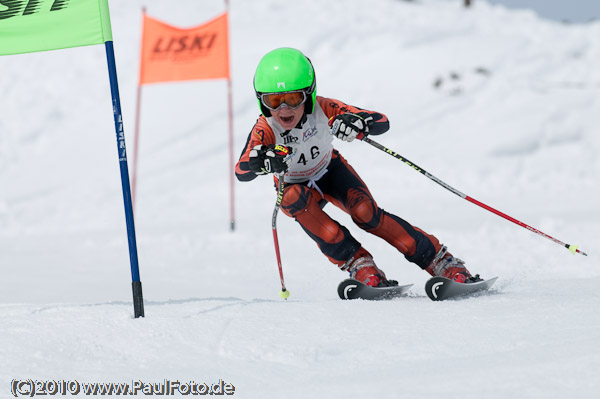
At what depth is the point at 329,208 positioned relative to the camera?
36.9 ft

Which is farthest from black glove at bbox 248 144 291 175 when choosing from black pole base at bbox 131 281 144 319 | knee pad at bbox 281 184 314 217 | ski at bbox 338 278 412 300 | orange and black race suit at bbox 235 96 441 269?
black pole base at bbox 131 281 144 319

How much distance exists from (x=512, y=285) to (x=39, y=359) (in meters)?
3.47

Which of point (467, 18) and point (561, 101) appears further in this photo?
point (467, 18)

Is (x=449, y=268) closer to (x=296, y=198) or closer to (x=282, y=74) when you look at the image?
(x=296, y=198)

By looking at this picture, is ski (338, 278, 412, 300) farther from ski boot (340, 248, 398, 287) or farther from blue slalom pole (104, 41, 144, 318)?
blue slalom pole (104, 41, 144, 318)

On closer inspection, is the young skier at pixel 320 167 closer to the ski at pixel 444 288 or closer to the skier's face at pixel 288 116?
the skier's face at pixel 288 116

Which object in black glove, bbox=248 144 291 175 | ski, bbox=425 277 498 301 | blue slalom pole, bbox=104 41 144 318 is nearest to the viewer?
blue slalom pole, bbox=104 41 144 318

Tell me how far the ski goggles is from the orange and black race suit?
157 millimetres

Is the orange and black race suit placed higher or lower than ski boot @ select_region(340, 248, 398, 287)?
higher

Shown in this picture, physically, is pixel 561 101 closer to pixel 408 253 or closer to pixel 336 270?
pixel 336 270

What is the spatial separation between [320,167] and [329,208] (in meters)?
6.74

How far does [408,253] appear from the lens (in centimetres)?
447

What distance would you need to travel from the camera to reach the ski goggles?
416 cm

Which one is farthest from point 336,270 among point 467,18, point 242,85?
point 467,18
